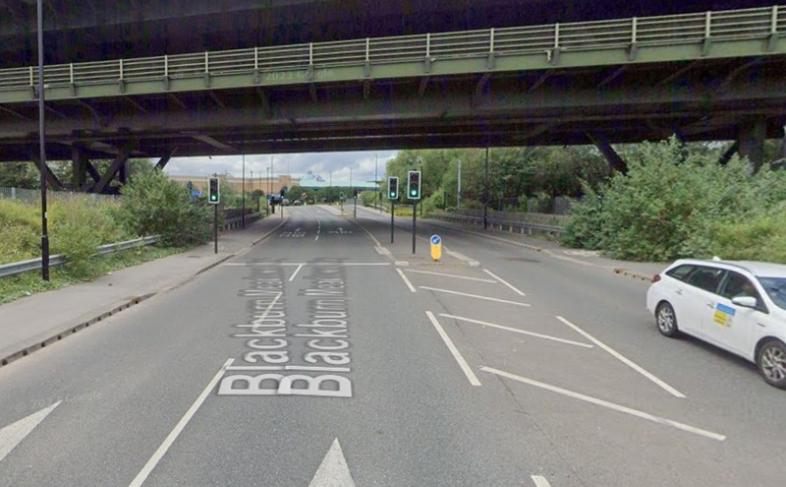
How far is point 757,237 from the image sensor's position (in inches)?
536

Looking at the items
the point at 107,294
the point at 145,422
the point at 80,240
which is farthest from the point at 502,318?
the point at 80,240

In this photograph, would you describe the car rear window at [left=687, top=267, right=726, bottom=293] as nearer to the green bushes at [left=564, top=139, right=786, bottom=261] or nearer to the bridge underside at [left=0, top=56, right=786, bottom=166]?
the green bushes at [left=564, top=139, right=786, bottom=261]

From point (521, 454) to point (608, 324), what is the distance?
18.9 feet

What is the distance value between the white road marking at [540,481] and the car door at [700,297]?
4902mm

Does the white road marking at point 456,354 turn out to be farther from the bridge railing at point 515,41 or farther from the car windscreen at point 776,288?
the bridge railing at point 515,41

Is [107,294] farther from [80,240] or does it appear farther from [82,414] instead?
[82,414]

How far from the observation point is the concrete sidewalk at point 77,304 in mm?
7574

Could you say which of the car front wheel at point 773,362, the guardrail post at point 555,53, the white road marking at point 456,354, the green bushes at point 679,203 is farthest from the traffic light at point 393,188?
the car front wheel at point 773,362

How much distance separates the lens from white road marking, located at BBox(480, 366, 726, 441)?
4586mm

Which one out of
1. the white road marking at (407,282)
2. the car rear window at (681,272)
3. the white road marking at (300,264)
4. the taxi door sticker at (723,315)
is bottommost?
the white road marking at (300,264)

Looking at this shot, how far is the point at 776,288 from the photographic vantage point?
6.48 m

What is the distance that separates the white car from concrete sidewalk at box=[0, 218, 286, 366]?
9551 millimetres

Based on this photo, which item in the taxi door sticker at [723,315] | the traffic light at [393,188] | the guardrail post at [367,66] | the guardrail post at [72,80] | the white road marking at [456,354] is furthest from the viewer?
the guardrail post at [72,80]

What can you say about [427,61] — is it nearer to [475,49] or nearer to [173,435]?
[475,49]
